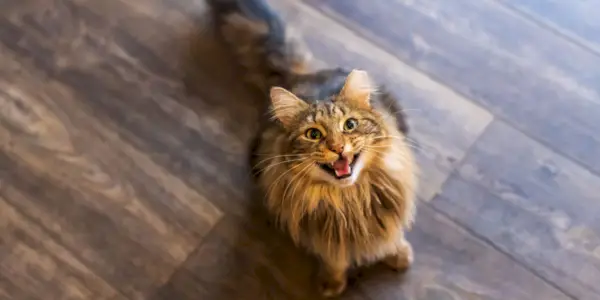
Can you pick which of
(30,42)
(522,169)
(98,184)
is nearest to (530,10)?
(522,169)

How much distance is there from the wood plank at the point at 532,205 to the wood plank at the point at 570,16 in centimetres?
31

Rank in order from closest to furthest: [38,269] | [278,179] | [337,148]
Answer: [337,148] → [278,179] → [38,269]

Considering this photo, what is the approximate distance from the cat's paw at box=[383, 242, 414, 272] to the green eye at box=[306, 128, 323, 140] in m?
0.40

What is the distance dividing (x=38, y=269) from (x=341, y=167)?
0.81m

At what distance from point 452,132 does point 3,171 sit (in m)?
1.04

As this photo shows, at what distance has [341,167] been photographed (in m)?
1.12

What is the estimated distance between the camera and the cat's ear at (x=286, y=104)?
3.84ft

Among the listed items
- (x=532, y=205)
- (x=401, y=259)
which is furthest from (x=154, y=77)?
(x=532, y=205)

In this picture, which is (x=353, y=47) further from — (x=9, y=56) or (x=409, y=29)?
(x=9, y=56)

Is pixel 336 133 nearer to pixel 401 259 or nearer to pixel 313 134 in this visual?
pixel 313 134

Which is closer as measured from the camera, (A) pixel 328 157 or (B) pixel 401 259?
(A) pixel 328 157

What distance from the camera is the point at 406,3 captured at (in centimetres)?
178

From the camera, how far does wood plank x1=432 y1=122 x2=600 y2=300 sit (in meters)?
1.47

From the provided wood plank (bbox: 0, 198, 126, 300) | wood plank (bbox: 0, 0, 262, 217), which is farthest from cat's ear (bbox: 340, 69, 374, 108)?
wood plank (bbox: 0, 198, 126, 300)
